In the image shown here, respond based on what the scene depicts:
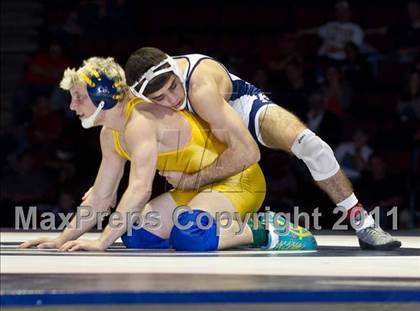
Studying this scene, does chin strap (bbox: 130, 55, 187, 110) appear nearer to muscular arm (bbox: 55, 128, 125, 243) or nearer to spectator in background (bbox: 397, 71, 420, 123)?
muscular arm (bbox: 55, 128, 125, 243)

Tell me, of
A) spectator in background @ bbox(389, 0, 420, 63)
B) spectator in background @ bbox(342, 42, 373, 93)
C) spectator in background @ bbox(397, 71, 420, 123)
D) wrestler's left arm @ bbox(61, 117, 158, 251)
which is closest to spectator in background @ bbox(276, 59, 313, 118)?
spectator in background @ bbox(342, 42, 373, 93)

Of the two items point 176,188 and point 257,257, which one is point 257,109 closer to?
point 176,188

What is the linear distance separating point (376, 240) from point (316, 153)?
45 cm

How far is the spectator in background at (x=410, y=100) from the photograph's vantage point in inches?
319

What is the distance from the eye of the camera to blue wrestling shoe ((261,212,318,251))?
455 cm

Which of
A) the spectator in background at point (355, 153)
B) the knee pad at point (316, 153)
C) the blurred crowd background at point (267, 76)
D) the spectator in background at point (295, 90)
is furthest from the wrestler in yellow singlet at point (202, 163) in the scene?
the spectator in background at point (295, 90)

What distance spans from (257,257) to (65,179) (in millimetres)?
4083

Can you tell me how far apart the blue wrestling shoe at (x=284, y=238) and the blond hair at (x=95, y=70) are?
85cm

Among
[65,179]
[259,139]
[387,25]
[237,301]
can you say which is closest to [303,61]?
[387,25]

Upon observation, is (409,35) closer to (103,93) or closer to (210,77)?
(210,77)

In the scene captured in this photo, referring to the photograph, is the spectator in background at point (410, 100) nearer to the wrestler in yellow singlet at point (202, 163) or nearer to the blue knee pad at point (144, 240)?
the wrestler in yellow singlet at point (202, 163)

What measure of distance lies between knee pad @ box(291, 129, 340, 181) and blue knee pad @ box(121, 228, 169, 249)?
69 cm

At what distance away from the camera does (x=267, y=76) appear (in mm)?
8625

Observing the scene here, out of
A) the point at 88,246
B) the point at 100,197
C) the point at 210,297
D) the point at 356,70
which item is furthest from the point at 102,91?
the point at 356,70
